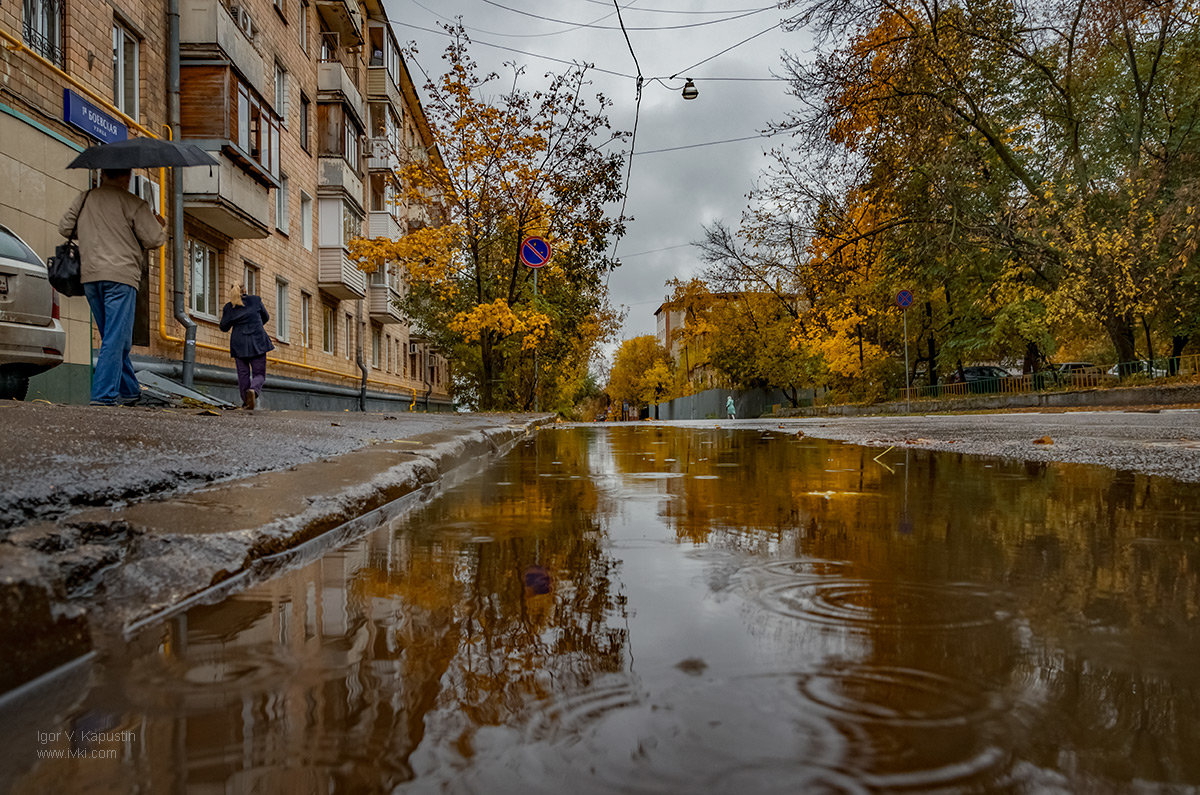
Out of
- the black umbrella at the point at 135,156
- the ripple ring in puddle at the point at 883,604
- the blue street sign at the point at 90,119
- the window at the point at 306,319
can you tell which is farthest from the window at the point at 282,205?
the ripple ring in puddle at the point at 883,604

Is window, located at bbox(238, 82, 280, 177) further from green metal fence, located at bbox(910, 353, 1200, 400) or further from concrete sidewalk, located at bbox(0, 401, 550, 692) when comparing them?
green metal fence, located at bbox(910, 353, 1200, 400)

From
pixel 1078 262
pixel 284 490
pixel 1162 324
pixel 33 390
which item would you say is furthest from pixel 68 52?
pixel 1162 324

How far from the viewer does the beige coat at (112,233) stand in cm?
688

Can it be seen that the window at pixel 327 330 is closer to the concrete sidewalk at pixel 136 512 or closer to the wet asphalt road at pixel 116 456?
the wet asphalt road at pixel 116 456

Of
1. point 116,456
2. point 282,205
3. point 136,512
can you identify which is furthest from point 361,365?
point 136,512

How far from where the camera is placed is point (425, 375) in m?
38.8

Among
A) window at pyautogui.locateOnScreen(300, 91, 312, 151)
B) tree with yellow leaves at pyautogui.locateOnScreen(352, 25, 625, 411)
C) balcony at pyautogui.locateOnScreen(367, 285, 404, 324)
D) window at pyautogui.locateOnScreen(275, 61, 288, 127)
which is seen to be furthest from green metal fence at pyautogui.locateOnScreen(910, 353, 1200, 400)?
window at pyautogui.locateOnScreen(300, 91, 312, 151)

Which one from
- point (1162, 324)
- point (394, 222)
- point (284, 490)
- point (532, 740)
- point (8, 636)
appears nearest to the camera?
point (532, 740)

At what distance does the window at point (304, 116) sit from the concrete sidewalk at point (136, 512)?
1749 cm

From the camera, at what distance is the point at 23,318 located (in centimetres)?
685

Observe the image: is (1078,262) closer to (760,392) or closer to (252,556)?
(252,556)

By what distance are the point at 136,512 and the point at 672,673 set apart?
1.54 metres

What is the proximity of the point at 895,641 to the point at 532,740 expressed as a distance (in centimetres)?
66

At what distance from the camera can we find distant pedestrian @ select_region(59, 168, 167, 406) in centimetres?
689
